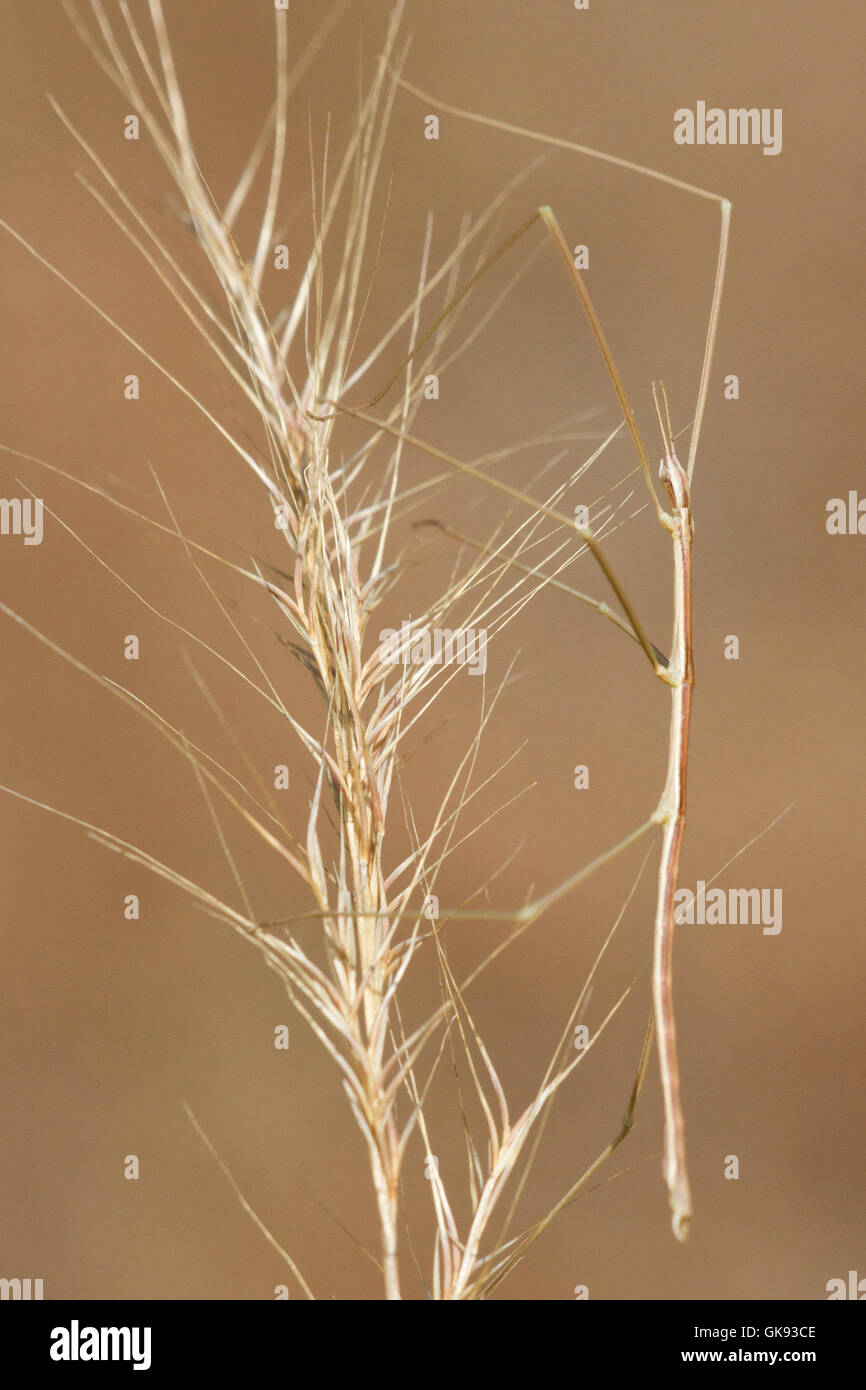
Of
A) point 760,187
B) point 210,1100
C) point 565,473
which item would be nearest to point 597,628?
point 565,473

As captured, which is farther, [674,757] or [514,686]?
[514,686]

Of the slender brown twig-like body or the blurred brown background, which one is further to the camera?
the blurred brown background

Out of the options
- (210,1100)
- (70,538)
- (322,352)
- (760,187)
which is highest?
(760,187)

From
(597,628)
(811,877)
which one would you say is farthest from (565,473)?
(811,877)

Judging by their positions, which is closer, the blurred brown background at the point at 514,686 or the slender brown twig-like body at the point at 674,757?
the slender brown twig-like body at the point at 674,757

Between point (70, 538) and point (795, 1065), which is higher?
point (70, 538)
